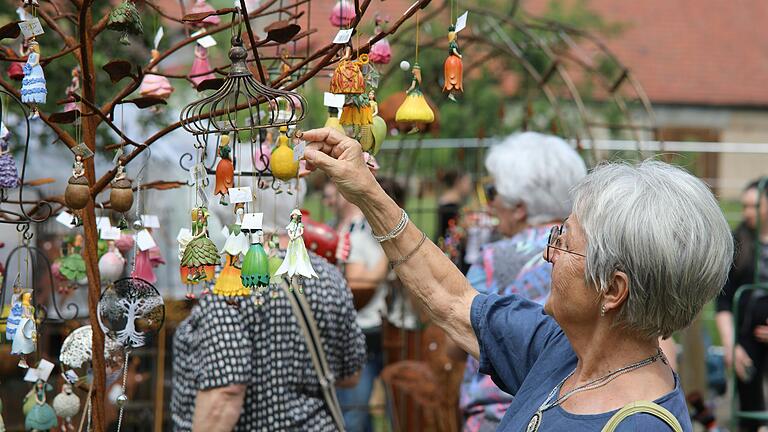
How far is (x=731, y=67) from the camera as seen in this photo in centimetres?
1723

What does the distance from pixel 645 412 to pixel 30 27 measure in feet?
4.29

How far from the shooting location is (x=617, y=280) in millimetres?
1651

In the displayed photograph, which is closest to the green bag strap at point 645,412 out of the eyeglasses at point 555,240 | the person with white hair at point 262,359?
the eyeglasses at point 555,240

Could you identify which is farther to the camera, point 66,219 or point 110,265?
point 110,265

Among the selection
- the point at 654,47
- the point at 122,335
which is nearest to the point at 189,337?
the point at 122,335

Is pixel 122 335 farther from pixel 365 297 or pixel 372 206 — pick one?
pixel 365 297

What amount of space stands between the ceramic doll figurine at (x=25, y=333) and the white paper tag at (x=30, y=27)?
0.55 meters

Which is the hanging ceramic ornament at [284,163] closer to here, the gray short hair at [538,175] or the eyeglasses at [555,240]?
the eyeglasses at [555,240]

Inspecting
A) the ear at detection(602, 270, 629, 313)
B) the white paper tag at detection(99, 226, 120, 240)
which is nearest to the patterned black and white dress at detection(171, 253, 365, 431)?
the white paper tag at detection(99, 226, 120, 240)

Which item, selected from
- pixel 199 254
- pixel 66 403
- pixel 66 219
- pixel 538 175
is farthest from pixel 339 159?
pixel 538 175

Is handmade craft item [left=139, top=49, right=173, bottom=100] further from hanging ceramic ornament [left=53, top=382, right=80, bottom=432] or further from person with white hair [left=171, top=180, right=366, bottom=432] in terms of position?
hanging ceramic ornament [left=53, top=382, right=80, bottom=432]

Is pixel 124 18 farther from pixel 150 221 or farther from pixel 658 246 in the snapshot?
pixel 658 246

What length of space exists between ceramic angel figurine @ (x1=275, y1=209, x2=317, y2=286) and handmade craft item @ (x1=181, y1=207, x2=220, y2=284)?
0.44ft

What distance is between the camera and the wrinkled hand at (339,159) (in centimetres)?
174
